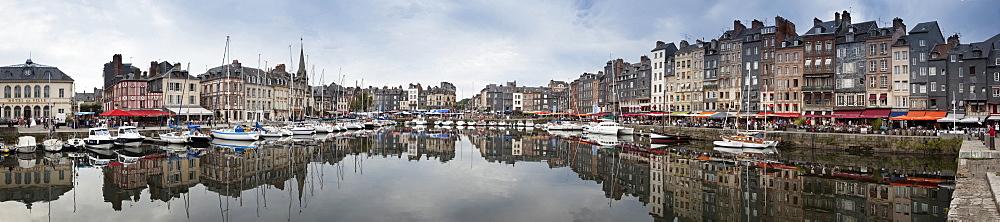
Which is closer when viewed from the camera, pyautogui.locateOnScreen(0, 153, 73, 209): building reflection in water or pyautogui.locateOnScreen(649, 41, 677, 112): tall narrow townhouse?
pyautogui.locateOnScreen(0, 153, 73, 209): building reflection in water

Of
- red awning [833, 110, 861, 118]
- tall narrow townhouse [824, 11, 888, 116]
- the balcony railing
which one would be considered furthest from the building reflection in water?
the balcony railing

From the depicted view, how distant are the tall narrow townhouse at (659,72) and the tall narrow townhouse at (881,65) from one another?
24993 millimetres

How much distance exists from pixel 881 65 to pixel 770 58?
10.3 metres

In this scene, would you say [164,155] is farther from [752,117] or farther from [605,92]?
[605,92]

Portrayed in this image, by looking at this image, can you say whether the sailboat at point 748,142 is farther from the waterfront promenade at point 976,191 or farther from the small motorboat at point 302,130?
the small motorboat at point 302,130

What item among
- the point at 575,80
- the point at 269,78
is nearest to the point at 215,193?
the point at 269,78

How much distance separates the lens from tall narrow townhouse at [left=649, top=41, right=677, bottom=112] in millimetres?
72312

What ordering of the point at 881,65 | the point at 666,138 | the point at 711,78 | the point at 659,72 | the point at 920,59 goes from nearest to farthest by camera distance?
the point at 666,138 < the point at 920,59 < the point at 881,65 < the point at 711,78 < the point at 659,72

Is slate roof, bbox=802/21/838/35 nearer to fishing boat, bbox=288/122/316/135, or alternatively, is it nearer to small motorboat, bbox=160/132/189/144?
fishing boat, bbox=288/122/316/135

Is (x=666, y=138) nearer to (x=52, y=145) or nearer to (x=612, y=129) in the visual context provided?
(x=612, y=129)

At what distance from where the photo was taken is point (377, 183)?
819 inches

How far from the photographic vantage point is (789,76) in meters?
55.6

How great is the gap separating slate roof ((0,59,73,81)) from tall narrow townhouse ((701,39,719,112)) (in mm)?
69199

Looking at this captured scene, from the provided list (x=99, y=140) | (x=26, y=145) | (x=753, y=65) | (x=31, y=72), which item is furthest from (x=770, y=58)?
(x=31, y=72)
